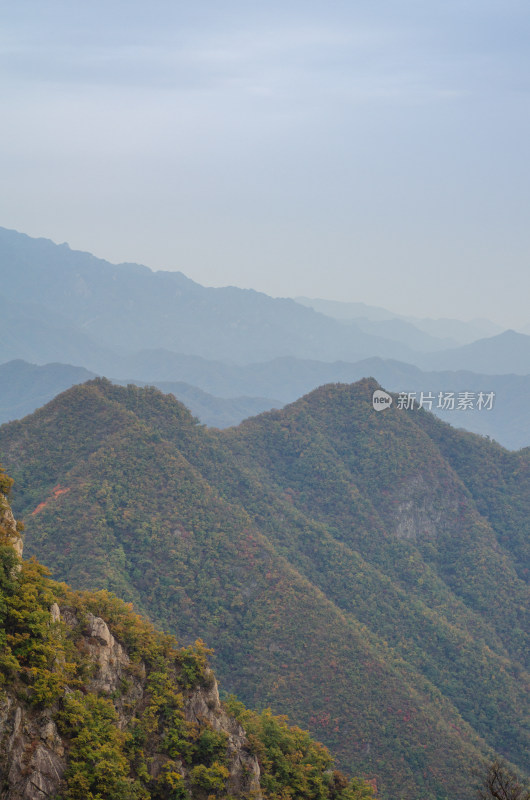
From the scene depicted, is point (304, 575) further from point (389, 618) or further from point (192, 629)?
point (192, 629)

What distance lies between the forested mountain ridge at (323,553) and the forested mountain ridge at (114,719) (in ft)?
47.3

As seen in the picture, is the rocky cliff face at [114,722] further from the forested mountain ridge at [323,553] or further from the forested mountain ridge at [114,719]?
the forested mountain ridge at [323,553]

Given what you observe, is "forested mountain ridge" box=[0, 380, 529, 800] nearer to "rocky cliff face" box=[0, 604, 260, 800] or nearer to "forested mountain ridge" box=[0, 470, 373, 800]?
"forested mountain ridge" box=[0, 470, 373, 800]

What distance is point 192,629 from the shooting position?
4128 centimetres

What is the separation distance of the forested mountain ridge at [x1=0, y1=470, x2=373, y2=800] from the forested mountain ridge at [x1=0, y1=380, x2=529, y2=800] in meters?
14.4

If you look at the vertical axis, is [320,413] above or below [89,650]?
above

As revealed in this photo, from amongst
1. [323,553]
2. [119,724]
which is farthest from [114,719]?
[323,553]

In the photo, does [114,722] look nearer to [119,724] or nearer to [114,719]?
[114,719]

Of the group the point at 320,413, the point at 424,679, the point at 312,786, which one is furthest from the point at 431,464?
the point at 312,786

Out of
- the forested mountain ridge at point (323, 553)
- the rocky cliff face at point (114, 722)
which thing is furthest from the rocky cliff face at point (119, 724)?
the forested mountain ridge at point (323, 553)

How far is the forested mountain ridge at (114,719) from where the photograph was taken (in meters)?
15.6

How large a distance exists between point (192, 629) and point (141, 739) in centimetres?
2252

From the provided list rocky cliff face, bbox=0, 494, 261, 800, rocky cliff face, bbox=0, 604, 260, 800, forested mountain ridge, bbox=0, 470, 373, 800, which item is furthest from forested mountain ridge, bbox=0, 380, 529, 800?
rocky cliff face, bbox=0, 494, 261, 800

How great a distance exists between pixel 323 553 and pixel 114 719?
119 ft
